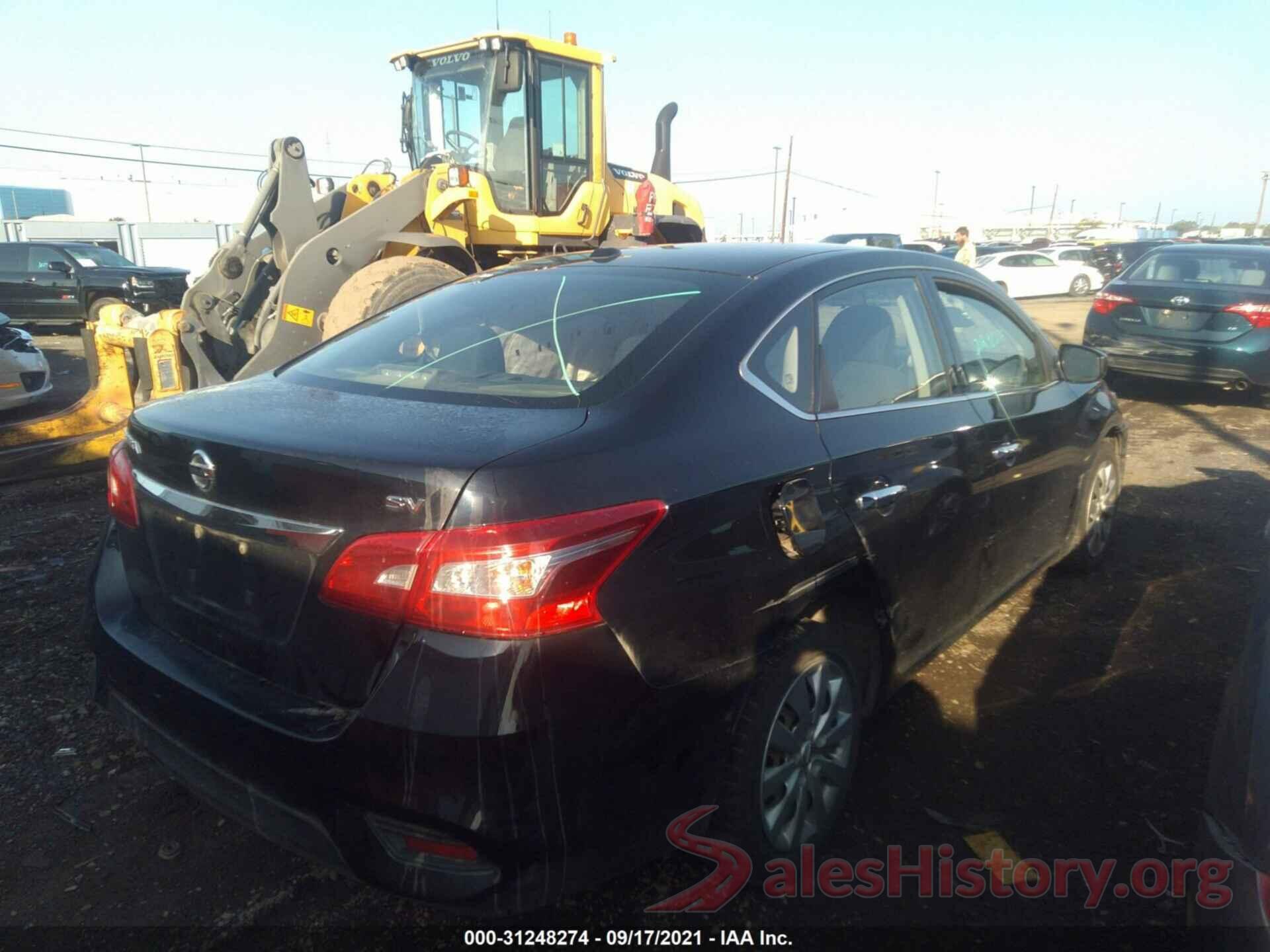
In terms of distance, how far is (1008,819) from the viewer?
2.63 m

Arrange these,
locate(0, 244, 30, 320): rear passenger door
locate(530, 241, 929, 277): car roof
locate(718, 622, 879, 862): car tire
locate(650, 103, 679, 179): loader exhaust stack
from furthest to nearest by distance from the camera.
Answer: locate(0, 244, 30, 320): rear passenger door < locate(650, 103, 679, 179): loader exhaust stack < locate(530, 241, 929, 277): car roof < locate(718, 622, 879, 862): car tire

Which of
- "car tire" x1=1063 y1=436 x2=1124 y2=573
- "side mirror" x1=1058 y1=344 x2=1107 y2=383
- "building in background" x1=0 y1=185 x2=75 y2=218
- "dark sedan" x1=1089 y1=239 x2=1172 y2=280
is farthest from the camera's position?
"building in background" x1=0 y1=185 x2=75 y2=218

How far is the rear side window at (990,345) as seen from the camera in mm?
3188

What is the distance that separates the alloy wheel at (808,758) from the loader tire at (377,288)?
14.1ft

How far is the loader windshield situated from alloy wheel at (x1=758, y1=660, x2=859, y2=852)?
686cm

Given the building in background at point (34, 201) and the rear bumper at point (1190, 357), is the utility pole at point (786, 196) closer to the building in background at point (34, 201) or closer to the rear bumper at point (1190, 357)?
the rear bumper at point (1190, 357)

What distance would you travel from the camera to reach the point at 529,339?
8.27 feet

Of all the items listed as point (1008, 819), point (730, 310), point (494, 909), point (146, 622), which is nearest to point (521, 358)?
point (730, 310)

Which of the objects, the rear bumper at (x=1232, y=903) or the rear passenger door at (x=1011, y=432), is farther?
the rear passenger door at (x=1011, y=432)

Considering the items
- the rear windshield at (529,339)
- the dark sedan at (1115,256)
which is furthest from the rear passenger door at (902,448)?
the dark sedan at (1115,256)

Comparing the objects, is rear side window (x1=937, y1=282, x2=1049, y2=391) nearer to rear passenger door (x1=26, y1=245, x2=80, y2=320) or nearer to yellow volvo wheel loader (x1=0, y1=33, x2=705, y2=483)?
yellow volvo wheel loader (x1=0, y1=33, x2=705, y2=483)

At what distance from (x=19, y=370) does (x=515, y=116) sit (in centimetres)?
490

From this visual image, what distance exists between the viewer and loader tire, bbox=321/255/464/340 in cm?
585
